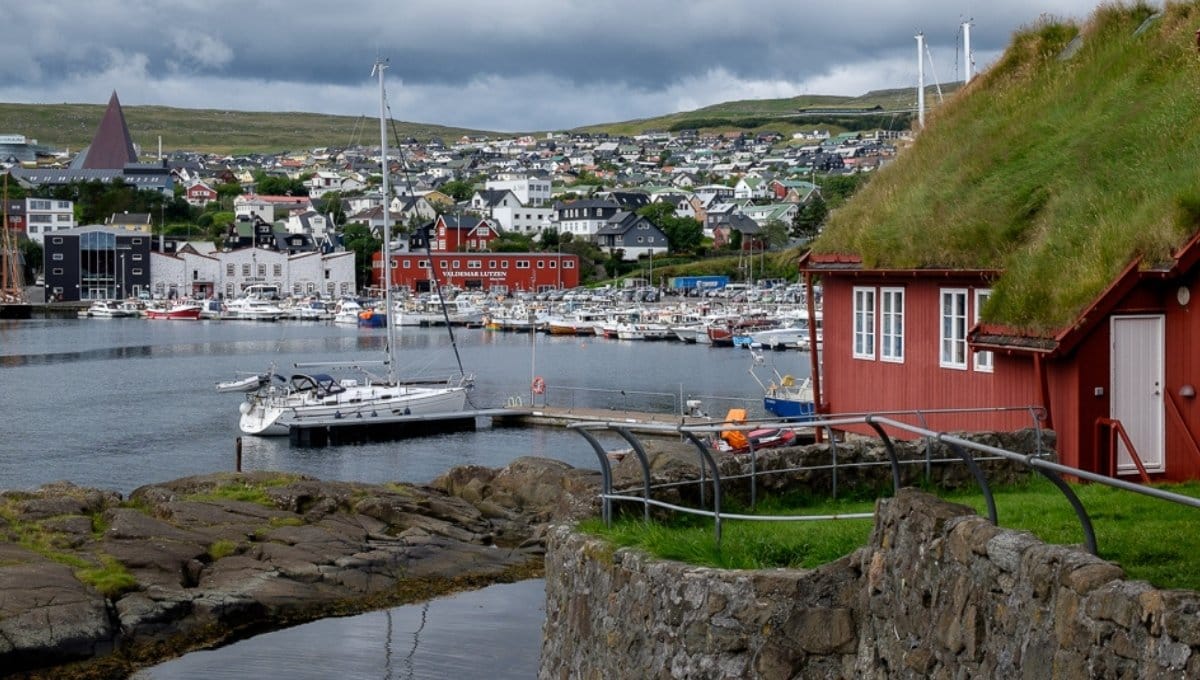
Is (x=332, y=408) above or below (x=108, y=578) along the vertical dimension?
above

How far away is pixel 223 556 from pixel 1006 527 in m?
19.8

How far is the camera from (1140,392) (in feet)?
57.3

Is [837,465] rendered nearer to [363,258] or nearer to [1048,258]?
[1048,258]

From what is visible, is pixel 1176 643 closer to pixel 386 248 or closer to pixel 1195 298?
pixel 1195 298

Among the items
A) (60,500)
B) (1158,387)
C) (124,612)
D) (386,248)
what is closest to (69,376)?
(386,248)

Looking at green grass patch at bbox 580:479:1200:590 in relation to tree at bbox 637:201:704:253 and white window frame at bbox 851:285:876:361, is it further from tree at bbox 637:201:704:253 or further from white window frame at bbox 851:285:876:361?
tree at bbox 637:201:704:253

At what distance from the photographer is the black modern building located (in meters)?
176

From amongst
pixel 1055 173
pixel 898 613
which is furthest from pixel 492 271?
pixel 898 613


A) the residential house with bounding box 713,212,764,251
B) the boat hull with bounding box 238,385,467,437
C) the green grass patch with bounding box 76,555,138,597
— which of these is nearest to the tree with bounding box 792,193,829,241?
the residential house with bounding box 713,212,764,251

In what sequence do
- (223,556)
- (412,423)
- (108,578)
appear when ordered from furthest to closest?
(412,423) < (223,556) < (108,578)

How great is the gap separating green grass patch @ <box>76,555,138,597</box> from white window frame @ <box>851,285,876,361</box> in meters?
12.6

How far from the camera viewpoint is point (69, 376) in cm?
9069

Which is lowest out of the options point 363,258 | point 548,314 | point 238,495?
point 238,495

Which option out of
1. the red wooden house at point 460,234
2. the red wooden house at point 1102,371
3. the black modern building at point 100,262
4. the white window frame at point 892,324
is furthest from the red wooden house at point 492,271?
the red wooden house at point 1102,371
